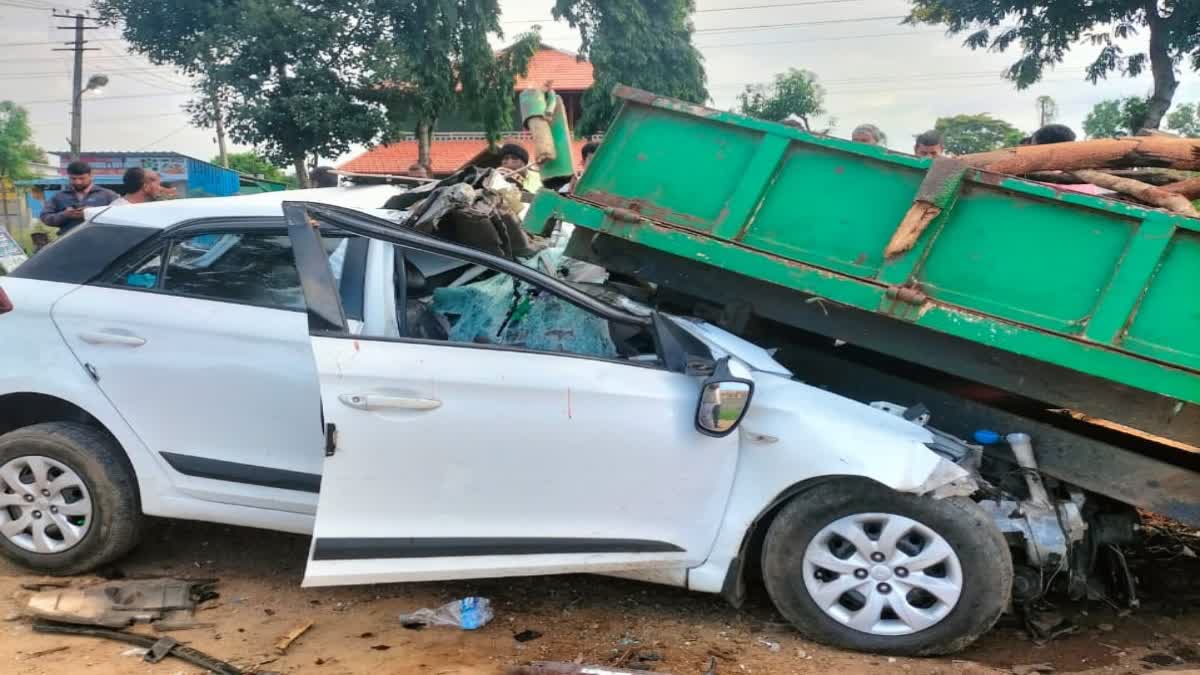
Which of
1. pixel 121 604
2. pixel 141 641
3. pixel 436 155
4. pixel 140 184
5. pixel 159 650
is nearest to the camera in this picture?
pixel 159 650

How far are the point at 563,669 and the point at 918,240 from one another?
6.58 feet

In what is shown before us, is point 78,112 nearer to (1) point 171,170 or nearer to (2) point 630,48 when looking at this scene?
(1) point 171,170

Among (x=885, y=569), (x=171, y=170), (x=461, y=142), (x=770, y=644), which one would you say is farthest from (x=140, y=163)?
(x=885, y=569)

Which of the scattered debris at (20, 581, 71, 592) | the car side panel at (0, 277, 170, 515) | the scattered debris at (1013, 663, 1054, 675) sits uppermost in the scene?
the car side panel at (0, 277, 170, 515)

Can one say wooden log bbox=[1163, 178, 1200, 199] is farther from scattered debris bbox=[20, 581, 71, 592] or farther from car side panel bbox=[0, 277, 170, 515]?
scattered debris bbox=[20, 581, 71, 592]

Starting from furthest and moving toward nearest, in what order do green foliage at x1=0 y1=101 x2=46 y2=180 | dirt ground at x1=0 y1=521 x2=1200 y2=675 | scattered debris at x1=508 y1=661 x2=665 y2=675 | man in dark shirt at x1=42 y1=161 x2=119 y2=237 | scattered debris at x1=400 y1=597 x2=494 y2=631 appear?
green foliage at x1=0 y1=101 x2=46 y2=180, man in dark shirt at x1=42 y1=161 x2=119 y2=237, scattered debris at x1=400 y1=597 x2=494 y2=631, dirt ground at x1=0 y1=521 x2=1200 y2=675, scattered debris at x1=508 y1=661 x2=665 y2=675

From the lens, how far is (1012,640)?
3590mm

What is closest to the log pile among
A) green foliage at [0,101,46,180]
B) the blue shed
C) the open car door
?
the open car door

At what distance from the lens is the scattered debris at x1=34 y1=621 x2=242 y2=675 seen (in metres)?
3.29

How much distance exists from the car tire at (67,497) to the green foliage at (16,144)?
62.3 metres

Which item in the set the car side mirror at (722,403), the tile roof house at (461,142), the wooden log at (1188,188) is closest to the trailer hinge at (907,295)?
the car side mirror at (722,403)

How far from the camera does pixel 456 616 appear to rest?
362 centimetres

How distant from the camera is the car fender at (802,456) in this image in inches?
126

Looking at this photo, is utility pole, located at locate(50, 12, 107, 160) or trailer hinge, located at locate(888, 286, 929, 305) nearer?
trailer hinge, located at locate(888, 286, 929, 305)
